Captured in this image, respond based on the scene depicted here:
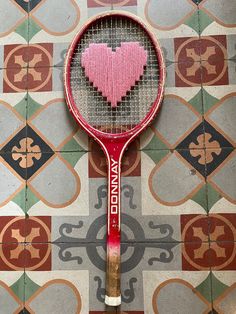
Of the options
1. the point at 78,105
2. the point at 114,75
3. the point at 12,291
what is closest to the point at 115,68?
the point at 114,75

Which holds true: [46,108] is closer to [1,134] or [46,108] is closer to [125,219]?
[1,134]

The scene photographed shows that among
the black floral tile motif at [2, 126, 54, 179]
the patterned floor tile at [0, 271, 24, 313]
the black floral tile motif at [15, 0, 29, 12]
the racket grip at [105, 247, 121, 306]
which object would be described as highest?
the black floral tile motif at [15, 0, 29, 12]

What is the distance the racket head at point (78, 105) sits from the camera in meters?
1.03

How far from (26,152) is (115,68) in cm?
33

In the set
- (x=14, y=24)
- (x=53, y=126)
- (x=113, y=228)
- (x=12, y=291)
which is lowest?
(x=12, y=291)

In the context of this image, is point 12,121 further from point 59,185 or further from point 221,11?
point 221,11

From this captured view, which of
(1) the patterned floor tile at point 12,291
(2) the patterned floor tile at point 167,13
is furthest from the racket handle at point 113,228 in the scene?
(2) the patterned floor tile at point 167,13

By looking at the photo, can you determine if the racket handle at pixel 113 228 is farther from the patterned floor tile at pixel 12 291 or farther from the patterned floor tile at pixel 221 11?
the patterned floor tile at pixel 221 11

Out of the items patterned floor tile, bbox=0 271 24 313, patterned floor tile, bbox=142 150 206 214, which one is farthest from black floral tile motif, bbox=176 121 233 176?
patterned floor tile, bbox=0 271 24 313

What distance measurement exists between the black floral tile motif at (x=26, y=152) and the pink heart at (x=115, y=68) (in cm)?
22

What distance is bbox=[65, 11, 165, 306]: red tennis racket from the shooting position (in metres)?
1.07

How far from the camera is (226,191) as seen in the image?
106 centimetres

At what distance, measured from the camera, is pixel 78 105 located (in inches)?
42.5

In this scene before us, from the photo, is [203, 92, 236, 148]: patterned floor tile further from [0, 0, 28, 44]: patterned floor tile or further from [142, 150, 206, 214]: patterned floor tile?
[0, 0, 28, 44]: patterned floor tile
